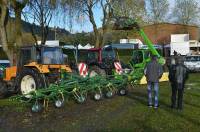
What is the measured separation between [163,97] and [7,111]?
6864 mm

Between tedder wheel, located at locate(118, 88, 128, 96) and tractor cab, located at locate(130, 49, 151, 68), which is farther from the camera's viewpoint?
tractor cab, located at locate(130, 49, 151, 68)

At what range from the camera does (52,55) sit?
20547 millimetres

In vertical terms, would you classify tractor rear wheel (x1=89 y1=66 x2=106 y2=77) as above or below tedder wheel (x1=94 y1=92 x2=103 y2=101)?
above

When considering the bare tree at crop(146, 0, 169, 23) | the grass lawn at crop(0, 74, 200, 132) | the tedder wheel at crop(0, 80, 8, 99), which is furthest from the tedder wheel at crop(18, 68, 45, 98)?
the bare tree at crop(146, 0, 169, 23)

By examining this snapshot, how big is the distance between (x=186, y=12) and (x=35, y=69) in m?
74.2

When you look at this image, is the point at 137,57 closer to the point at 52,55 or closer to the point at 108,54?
the point at 108,54

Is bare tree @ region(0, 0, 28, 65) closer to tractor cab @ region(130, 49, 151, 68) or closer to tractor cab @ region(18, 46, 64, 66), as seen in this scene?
tractor cab @ region(18, 46, 64, 66)

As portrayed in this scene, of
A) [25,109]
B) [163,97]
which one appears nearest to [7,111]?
[25,109]

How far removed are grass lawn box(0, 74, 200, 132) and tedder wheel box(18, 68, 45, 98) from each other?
148cm

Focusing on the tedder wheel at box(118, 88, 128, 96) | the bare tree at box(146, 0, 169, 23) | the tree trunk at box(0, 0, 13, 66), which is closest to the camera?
the tedder wheel at box(118, 88, 128, 96)

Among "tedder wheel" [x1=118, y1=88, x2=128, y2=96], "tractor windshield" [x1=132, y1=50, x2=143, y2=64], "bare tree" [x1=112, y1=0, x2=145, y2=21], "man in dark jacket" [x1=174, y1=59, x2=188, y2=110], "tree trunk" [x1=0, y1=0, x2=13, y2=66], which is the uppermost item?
"bare tree" [x1=112, y1=0, x2=145, y2=21]

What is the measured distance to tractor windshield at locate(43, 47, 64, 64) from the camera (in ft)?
66.3

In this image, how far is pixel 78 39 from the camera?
7850 cm

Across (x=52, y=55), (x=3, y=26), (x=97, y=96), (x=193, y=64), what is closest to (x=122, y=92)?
(x=97, y=96)
